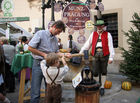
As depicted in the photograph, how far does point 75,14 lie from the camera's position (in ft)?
14.8

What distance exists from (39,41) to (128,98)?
2.87 m

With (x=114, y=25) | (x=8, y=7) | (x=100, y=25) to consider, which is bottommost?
(x=100, y=25)

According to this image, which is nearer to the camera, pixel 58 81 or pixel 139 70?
pixel 58 81

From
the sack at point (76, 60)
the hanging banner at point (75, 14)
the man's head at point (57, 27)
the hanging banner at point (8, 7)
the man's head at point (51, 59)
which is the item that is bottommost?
the sack at point (76, 60)

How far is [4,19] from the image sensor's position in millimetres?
5723

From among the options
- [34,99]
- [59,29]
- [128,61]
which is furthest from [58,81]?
[128,61]

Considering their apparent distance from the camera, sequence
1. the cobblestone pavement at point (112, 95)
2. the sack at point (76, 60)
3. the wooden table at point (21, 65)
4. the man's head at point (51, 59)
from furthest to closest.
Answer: the sack at point (76, 60), the cobblestone pavement at point (112, 95), the wooden table at point (21, 65), the man's head at point (51, 59)

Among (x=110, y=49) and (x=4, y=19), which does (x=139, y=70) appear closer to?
(x=110, y=49)

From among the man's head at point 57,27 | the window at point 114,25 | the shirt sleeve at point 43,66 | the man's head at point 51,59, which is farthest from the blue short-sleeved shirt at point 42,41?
the window at point 114,25

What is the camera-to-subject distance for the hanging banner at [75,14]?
14.7ft

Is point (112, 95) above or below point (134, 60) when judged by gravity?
below

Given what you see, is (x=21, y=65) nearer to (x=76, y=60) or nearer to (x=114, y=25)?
(x=76, y=60)

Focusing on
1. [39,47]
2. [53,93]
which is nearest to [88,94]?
[53,93]

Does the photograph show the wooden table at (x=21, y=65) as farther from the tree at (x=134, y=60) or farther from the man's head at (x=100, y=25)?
the tree at (x=134, y=60)
